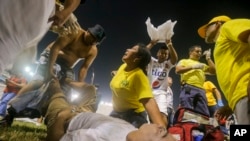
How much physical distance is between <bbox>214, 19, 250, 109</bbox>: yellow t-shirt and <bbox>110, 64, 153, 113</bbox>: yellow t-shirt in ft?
2.53

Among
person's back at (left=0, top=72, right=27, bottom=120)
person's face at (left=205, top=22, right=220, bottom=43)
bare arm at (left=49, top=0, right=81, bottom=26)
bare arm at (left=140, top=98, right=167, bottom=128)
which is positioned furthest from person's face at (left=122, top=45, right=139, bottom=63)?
person's back at (left=0, top=72, right=27, bottom=120)

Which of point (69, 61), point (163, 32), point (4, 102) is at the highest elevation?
point (163, 32)

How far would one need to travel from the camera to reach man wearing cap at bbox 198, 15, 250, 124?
1595 millimetres

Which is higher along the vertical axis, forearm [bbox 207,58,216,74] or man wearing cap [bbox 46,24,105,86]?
man wearing cap [bbox 46,24,105,86]

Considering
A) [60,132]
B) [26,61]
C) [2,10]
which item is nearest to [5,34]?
[2,10]

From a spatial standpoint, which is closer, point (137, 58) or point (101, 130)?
point (101, 130)

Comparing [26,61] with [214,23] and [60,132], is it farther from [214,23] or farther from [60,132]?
[214,23]

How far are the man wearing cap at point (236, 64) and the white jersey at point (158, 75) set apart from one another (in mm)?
2021

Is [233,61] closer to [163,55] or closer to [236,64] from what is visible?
[236,64]

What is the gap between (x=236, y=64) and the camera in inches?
68.1

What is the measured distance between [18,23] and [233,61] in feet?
4.39

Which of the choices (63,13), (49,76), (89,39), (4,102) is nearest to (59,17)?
(63,13)

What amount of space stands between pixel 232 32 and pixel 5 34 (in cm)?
128

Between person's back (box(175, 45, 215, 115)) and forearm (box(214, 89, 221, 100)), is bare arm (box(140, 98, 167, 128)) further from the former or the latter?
forearm (box(214, 89, 221, 100))
